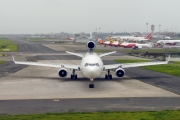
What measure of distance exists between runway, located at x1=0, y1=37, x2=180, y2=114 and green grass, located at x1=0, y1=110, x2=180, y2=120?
1493mm

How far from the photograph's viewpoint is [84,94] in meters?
A: 33.2

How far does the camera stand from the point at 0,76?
48.1 metres

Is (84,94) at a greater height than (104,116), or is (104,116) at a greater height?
(104,116)

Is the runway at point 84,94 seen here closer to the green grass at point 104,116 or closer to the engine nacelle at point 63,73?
the engine nacelle at point 63,73

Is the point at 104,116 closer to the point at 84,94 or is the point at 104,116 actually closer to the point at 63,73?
the point at 84,94

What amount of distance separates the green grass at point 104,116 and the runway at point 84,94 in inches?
58.8

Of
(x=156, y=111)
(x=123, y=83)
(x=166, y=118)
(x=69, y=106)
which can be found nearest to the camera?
(x=166, y=118)

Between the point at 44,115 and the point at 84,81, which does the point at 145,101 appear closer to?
the point at 44,115

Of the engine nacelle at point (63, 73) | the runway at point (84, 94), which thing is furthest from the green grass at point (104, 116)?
the engine nacelle at point (63, 73)

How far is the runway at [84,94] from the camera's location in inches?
1057

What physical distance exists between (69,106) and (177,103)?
1001 centimetres

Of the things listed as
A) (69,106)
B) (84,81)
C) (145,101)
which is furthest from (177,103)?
(84,81)

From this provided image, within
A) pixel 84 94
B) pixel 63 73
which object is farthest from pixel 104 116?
pixel 63 73

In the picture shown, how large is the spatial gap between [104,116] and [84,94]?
9792 millimetres
